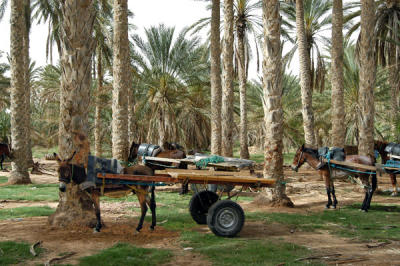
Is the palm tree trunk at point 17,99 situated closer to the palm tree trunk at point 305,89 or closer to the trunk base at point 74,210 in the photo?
the trunk base at point 74,210

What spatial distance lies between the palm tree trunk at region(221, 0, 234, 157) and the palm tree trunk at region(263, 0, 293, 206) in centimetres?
608

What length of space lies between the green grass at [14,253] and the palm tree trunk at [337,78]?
45.1ft

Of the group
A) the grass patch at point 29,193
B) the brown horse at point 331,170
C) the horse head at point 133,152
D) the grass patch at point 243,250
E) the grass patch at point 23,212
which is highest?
the horse head at point 133,152

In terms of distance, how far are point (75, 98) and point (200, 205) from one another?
3.68m

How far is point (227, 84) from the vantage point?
17562 mm

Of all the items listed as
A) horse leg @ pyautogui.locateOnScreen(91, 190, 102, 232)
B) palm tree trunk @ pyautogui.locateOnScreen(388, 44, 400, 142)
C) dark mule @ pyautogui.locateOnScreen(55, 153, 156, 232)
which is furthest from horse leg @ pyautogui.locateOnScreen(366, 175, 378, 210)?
palm tree trunk @ pyautogui.locateOnScreen(388, 44, 400, 142)

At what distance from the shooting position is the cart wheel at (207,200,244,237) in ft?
23.7

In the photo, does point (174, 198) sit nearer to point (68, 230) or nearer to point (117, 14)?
point (68, 230)

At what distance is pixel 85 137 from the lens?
26.4 ft

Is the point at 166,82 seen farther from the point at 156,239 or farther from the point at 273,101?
the point at 156,239

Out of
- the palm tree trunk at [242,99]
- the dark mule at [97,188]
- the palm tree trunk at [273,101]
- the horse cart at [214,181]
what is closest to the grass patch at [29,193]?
the dark mule at [97,188]

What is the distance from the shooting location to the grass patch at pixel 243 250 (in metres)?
5.82

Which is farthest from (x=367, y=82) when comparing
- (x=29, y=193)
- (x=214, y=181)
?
(x=29, y=193)

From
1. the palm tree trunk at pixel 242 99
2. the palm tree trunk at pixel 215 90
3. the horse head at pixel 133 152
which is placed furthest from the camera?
the palm tree trunk at pixel 242 99
